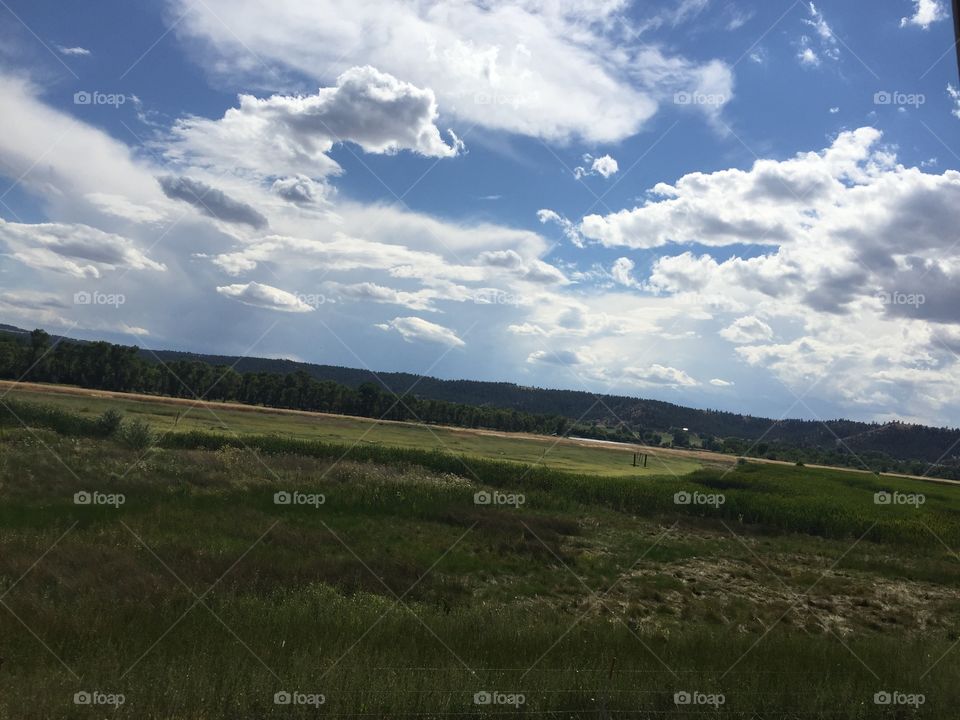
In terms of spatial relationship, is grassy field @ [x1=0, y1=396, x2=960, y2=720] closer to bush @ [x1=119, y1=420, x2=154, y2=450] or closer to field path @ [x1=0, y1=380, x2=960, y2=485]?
bush @ [x1=119, y1=420, x2=154, y2=450]

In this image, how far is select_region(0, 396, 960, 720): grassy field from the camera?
25.6 ft

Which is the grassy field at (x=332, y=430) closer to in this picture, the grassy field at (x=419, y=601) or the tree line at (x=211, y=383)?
the grassy field at (x=419, y=601)

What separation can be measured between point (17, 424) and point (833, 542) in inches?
2023

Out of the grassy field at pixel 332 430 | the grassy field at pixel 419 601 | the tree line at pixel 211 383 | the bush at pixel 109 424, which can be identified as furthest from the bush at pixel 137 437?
the tree line at pixel 211 383

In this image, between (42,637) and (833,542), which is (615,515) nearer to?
(833,542)

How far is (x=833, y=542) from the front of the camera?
1423 inches

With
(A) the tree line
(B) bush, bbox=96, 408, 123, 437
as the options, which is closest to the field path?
(A) the tree line

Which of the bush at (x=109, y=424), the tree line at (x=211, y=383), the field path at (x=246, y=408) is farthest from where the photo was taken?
the tree line at (x=211, y=383)

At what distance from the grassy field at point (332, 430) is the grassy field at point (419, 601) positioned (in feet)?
69.2

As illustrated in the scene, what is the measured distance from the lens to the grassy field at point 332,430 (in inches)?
2330

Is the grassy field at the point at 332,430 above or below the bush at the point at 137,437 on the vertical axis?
below

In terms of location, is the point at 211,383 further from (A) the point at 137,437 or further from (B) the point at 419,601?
(B) the point at 419,601

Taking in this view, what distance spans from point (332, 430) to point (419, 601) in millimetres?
63288

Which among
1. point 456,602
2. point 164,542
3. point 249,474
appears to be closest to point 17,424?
point 249,474
